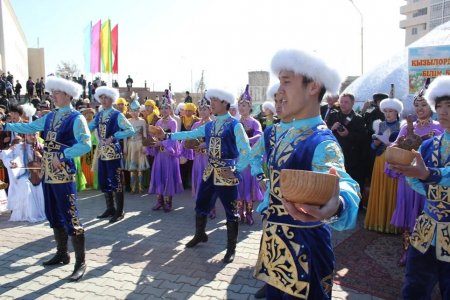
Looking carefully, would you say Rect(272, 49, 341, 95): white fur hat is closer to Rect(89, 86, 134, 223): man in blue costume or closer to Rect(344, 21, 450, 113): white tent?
Rect(89, 86, 134, 223): man in blue costume

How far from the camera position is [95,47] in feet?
71.7

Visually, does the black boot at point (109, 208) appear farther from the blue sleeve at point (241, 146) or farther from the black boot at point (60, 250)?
the blue sleeve at point (241, 146)

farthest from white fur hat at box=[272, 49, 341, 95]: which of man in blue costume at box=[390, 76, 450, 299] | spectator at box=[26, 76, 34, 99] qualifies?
spectator at box=[26, 76, 34, 99]

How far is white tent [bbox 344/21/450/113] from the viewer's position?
473 inches

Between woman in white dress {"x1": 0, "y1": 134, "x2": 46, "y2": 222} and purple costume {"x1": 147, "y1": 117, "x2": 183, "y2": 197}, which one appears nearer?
woman in white dress {"x1": 0, "y1": 134, "x2": 46, "y2": 222}

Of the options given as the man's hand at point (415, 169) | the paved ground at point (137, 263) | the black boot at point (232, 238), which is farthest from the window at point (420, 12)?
the man's hand at point (415, 169)

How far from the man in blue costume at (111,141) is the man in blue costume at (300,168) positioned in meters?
4.77

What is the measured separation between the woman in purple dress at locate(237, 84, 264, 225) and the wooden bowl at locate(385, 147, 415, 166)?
407 centimetres

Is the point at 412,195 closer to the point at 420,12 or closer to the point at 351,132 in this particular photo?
the point at 351,132

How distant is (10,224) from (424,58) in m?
8.83

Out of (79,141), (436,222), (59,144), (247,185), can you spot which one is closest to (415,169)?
(436,222)

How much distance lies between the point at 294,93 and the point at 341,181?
61cm

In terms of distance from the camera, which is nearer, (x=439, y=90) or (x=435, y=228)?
(x=435, y=228)

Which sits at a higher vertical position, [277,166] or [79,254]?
[277,166]
